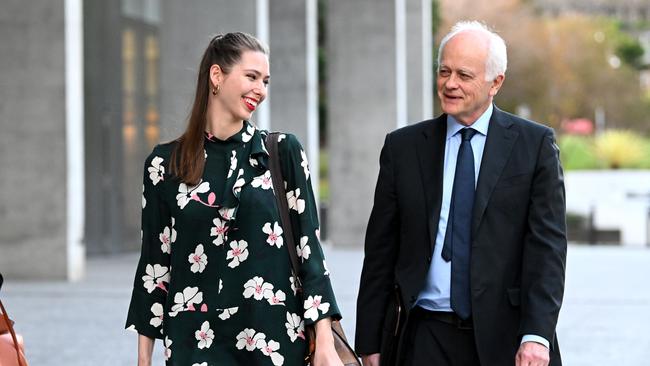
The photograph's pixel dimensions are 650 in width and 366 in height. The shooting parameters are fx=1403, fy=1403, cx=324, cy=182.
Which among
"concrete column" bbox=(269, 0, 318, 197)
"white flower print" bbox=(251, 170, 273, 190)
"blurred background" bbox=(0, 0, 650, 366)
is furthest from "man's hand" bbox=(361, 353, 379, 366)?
"concrete column" bbox=(269, 0, 318, 197)

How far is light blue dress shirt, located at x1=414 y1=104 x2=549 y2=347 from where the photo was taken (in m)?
4.51

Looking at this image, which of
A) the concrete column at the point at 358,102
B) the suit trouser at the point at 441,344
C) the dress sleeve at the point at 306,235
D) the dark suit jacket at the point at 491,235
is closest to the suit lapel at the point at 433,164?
the dark suit jacket at the point at 491,235

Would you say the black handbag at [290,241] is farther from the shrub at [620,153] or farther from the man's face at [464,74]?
the shrub at [620,153]

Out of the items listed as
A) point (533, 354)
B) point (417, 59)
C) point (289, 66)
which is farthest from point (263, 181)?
point (417, 59)

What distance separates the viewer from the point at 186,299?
14.6 feet

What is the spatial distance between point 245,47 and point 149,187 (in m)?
0.56

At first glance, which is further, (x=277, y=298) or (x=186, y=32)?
(x=186, y=32)

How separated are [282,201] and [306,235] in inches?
5.3

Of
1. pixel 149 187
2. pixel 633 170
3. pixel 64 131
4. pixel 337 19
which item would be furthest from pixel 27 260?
pixel 633 170

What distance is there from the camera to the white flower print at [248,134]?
14.8 feet

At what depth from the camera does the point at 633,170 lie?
170 feet

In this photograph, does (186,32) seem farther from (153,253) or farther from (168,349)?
(168,349)

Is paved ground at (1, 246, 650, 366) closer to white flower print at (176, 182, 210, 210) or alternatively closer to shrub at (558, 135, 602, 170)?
white flower print at (176, 182, 210, 210)

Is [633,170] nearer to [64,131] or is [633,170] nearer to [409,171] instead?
[64,131]
